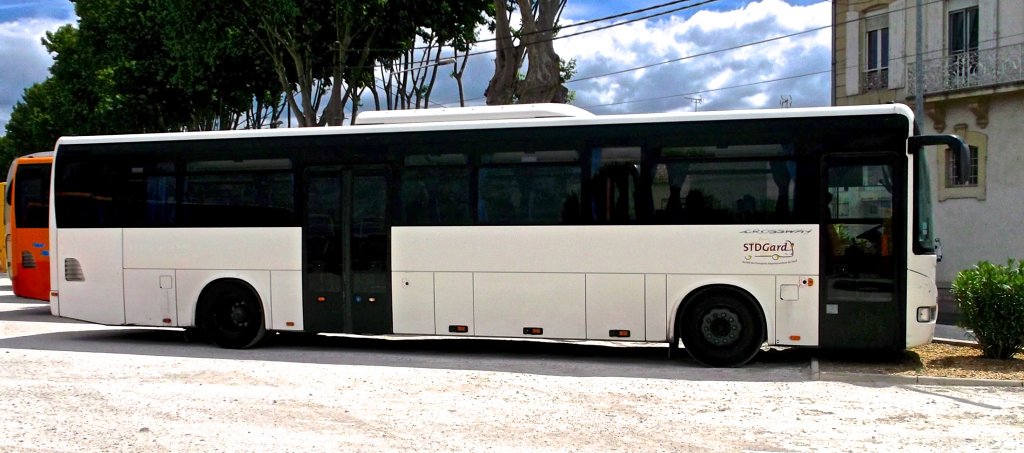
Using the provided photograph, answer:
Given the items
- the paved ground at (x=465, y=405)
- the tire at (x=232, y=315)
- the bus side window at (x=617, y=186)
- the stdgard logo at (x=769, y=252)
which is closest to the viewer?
the paved ground at (x=465, y=405)

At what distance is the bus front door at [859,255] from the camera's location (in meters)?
10.5

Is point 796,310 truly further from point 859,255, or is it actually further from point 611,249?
point 611,249

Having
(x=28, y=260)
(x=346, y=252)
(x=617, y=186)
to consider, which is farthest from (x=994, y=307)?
(x=28, y=260)

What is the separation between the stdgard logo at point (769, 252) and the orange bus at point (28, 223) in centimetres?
1438

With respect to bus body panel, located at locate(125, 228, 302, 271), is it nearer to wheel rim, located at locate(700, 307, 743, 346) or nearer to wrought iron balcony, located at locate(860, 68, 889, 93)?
wheel rim, located at locate(700, 307, 743, 346)

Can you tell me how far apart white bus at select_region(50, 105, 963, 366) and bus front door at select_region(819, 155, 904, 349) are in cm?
2

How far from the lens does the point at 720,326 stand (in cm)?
1107

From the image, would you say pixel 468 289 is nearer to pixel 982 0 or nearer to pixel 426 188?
pixel 426 188

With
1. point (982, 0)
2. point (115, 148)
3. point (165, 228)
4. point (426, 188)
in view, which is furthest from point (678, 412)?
point (982, 0)

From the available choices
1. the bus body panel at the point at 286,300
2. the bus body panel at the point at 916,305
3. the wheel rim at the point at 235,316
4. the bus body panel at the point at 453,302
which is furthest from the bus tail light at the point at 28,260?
the bus body panel at the point at 916,305

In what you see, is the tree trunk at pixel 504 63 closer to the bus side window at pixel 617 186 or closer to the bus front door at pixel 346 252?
the bus front door at pixel 346 252

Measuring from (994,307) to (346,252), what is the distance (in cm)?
763

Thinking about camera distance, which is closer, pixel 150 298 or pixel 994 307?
pixel 994 307

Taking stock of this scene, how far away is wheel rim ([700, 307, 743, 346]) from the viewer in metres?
11.0
